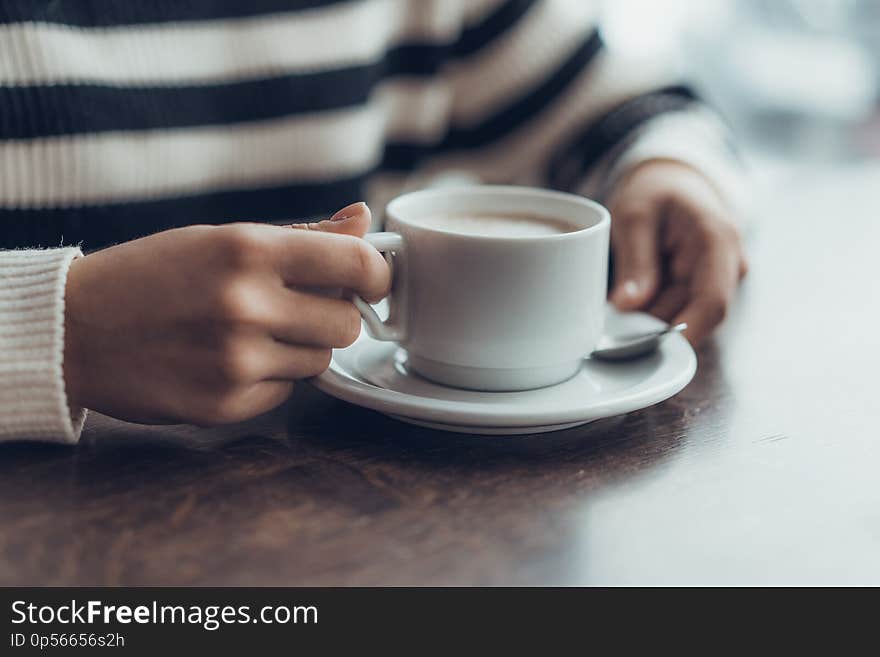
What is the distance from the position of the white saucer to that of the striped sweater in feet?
0.57

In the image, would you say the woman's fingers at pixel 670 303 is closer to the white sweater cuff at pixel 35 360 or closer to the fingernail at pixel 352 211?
the fingernail at pixel 352 211

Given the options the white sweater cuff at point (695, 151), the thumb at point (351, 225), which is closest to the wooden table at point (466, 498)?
the thumb at point (351, 225)

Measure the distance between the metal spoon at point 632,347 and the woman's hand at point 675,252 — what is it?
8cm

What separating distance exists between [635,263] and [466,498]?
37 cm

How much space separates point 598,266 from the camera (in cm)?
58

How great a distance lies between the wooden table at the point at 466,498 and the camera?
418 millimetres

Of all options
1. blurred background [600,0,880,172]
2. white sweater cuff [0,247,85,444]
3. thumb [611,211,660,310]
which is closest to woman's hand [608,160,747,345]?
thumb [611,211,660,310]

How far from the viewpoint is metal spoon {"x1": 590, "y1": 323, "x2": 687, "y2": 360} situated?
633mm

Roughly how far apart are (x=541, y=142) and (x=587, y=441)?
0.65 meters

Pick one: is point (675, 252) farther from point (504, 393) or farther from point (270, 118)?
point (270, 118)

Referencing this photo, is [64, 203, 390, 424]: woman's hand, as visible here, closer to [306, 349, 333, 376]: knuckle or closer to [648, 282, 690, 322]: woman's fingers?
[306, 349, 333, 376]: knuckle
